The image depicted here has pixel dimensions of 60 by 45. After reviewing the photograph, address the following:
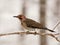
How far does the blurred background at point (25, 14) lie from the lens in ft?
16.5

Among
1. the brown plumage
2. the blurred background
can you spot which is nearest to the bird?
the brown plumage

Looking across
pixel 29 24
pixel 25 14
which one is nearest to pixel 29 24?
pixel 29 24

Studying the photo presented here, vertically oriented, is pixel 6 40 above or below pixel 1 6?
below

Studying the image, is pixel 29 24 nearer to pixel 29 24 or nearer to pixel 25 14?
pixel 29 24

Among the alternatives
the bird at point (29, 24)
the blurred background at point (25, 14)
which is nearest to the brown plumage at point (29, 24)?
the bird at point (29, 24)

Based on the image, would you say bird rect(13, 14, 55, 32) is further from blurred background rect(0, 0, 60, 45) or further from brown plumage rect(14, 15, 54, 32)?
blurred background rect(0, 0, 60, 45)

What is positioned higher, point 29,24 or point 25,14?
point 29,24

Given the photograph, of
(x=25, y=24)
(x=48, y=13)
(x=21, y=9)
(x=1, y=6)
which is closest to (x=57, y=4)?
(x=48, y=13)

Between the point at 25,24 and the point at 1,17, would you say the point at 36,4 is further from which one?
the point at 25,24

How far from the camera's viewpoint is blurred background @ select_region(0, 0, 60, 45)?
5039 mm

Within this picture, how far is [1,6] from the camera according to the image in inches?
215

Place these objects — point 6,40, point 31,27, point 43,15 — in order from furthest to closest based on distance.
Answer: point 6,40, point 43,15, point 31,27

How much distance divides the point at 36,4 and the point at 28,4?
14 cm

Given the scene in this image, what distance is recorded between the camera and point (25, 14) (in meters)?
5.15
